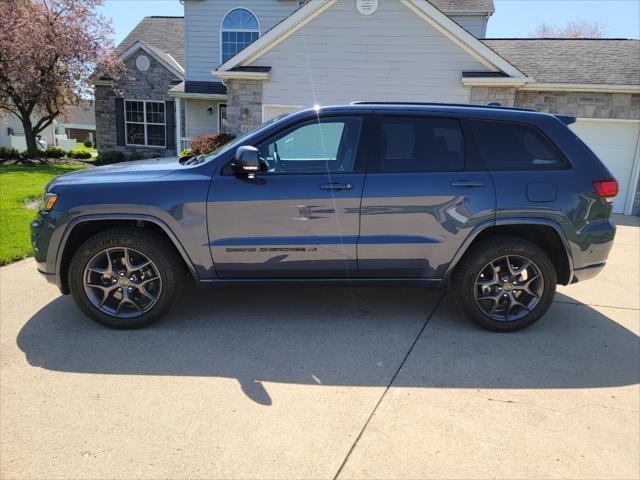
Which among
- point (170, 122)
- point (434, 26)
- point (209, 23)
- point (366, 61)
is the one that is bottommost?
point (170, 122)

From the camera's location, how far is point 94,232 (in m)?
4.21

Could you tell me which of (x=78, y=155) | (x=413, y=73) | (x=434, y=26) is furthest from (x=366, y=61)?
(x=78, y=155)

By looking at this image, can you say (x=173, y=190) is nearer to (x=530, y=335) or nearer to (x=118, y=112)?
(x=530, y=335)

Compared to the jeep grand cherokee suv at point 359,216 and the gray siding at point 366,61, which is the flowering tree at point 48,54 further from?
the jeep grand cherokee suv at point 359,216

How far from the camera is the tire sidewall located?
4.03 m

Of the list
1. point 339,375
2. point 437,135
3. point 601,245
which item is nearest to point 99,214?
point 339,375

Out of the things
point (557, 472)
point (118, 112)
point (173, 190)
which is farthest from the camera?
point (118, 112)

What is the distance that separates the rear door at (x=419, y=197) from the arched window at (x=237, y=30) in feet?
51.1

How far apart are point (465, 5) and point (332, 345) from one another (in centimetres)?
1890

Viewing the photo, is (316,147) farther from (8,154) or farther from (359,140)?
(8,154)

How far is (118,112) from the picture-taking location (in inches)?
794

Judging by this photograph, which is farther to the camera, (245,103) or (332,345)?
(245,103)

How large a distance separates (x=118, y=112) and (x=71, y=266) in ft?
59.6

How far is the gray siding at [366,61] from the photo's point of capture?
12328 mm
